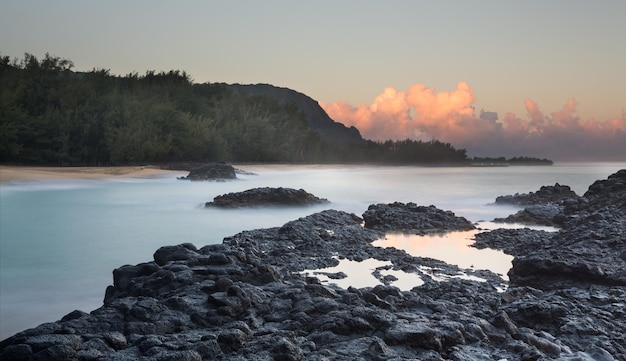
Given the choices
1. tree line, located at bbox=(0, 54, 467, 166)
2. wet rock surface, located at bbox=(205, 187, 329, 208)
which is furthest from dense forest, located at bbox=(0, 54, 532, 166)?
wet rock surface, located at bbox=(205, 187, 329, 208)

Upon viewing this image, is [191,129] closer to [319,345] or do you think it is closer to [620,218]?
[620,218]

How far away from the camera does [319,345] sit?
3441 mm

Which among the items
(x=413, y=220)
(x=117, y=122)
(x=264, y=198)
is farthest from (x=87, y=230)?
(x=117, y=122)

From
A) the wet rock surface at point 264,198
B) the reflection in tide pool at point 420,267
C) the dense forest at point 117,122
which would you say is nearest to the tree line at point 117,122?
the dense forest at point 117,122

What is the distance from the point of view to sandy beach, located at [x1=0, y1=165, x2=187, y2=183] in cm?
2741

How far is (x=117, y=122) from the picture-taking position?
45.3m

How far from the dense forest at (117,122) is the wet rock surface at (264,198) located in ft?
93.1

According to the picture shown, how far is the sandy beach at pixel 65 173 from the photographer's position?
1079 inches

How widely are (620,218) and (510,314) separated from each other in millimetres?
5208

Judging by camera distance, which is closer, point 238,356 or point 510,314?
point 238,356

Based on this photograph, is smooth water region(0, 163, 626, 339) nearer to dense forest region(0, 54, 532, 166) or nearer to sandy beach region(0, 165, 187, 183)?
sandy beach region(0, 165, 187, 183)

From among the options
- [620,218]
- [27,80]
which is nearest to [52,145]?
[27,80]

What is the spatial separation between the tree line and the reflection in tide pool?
117 ft

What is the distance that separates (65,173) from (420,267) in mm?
30465
